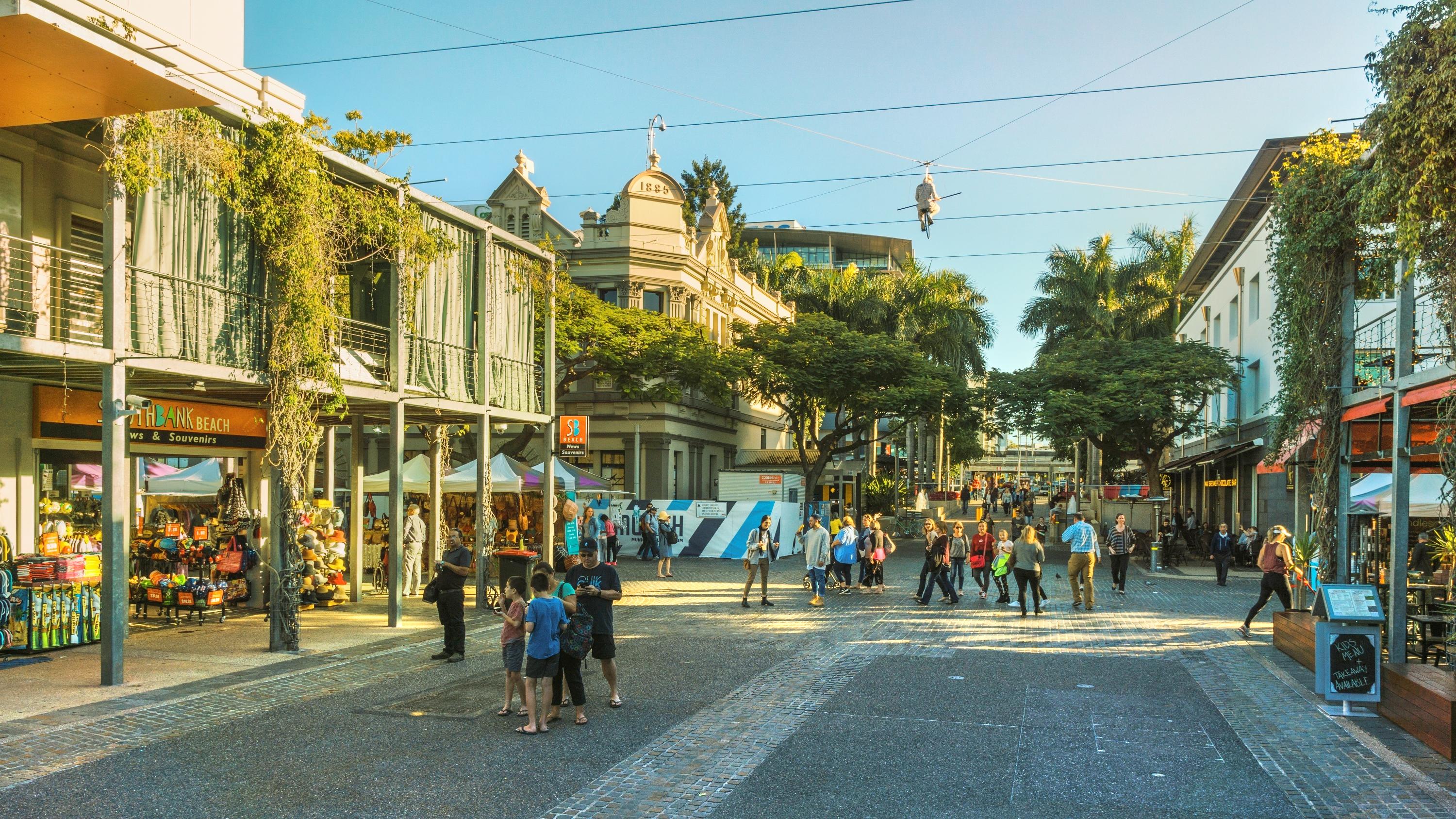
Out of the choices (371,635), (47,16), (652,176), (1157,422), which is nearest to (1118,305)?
(1157,422)

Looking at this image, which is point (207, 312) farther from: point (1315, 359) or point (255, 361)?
point (1315, 359)

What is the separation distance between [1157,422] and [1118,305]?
14.1 m

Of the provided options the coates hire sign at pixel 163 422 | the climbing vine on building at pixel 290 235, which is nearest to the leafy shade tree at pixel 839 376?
the coates hire sign at pixel 163 422

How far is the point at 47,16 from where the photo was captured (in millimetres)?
9438

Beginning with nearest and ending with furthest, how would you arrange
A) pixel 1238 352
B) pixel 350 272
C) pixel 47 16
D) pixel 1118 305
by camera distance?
pixel 47 16, pixel 350 272, pixel 1238 352, pixel 1118 305

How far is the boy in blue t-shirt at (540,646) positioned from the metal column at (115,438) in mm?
4749

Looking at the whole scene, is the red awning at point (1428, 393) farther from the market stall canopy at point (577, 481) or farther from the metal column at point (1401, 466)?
the market stall canopy at point (577, 481)

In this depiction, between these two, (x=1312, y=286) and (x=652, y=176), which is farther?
(x=652, y=176)

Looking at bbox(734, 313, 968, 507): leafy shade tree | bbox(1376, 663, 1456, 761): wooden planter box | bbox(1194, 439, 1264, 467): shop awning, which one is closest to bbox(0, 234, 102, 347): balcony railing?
bbox(1376, 663, 1456, 761): wooden planter box

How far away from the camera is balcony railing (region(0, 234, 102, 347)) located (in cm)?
1141

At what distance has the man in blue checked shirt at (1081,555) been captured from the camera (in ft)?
62.3

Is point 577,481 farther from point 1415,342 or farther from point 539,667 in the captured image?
point 1415,342

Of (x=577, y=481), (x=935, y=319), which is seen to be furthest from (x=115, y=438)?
(x=935, y=319)

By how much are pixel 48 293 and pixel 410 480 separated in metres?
12.4
